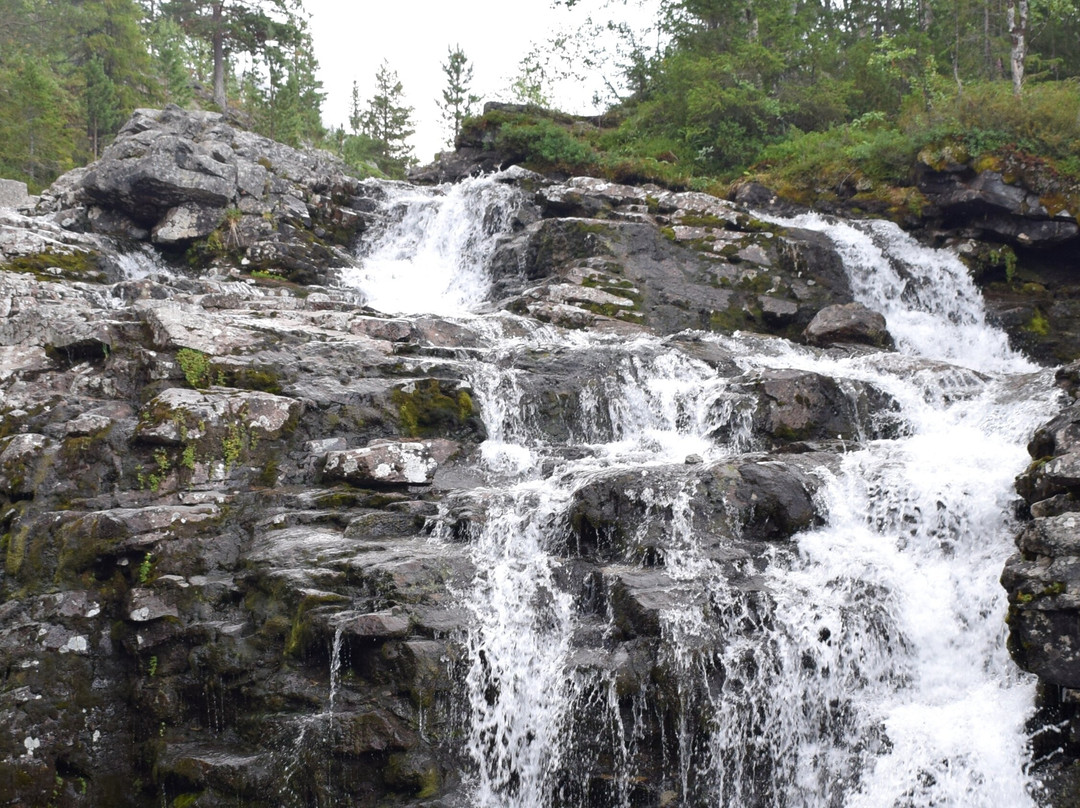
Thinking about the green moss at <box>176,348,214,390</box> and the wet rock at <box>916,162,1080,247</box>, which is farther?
the wet rock at <box>916,162,1080,247</box>

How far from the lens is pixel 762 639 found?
7496mm

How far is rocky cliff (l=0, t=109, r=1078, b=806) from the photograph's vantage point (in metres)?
7.15

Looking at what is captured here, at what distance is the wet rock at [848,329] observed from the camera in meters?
16.2

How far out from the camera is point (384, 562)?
8.23m

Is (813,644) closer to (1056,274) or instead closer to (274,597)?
(274,597)

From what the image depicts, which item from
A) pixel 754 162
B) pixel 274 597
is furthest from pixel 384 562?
pixel 754 162

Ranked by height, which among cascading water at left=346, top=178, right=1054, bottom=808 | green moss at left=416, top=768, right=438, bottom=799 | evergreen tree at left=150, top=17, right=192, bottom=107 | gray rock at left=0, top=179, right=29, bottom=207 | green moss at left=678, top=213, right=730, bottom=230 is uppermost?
evergreen tree at left=150, top=17, right=192, bottom=107

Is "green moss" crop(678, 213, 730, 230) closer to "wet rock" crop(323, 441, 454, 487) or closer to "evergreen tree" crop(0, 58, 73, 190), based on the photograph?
"wet rock" crop(323, 441, 454, 487)

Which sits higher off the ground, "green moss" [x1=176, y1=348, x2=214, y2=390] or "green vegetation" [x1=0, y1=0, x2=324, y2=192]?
"green vegetation" [x1=0, y1=0, x2=324, y2=192]

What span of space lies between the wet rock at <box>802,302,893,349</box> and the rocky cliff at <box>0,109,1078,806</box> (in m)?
0.22

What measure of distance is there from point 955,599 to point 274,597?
22.9 ft

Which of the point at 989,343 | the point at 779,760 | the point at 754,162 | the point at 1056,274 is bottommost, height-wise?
the point at 779,760

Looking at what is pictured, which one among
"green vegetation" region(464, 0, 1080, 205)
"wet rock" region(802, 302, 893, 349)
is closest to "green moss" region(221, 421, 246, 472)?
"wet rock" region(802, 302, 893, 349)

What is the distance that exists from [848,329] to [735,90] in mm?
13076
